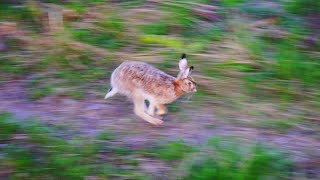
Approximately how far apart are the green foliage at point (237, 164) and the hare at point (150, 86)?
0.67 m

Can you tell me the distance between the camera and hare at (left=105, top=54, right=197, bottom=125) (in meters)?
6.35

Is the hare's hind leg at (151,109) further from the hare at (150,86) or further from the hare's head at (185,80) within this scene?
the hare's head at (185,80)

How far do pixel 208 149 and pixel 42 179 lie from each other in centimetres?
128

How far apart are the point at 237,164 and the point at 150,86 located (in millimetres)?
1087

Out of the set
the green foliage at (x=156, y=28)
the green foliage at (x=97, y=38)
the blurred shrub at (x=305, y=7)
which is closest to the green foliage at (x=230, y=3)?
the blurred shrub at (x=305, y=7)

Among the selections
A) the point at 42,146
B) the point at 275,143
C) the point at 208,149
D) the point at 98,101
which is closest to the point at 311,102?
the point at 275,143

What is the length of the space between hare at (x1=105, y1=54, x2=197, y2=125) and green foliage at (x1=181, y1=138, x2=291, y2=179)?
0.67 m

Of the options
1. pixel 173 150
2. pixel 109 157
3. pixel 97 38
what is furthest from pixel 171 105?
pixel 97 38

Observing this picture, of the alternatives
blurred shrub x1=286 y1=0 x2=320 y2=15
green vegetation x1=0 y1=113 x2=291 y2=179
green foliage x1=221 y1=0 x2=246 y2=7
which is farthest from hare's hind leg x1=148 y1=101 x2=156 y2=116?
blurred shrub x1=286 y1=0 x2=320 y2=15

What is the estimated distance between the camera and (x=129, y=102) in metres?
6.86

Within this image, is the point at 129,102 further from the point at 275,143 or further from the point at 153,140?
the point at 275,143

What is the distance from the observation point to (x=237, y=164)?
18.7ft

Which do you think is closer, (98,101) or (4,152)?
(4,152)

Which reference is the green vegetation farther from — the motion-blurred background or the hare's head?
the hare's head
